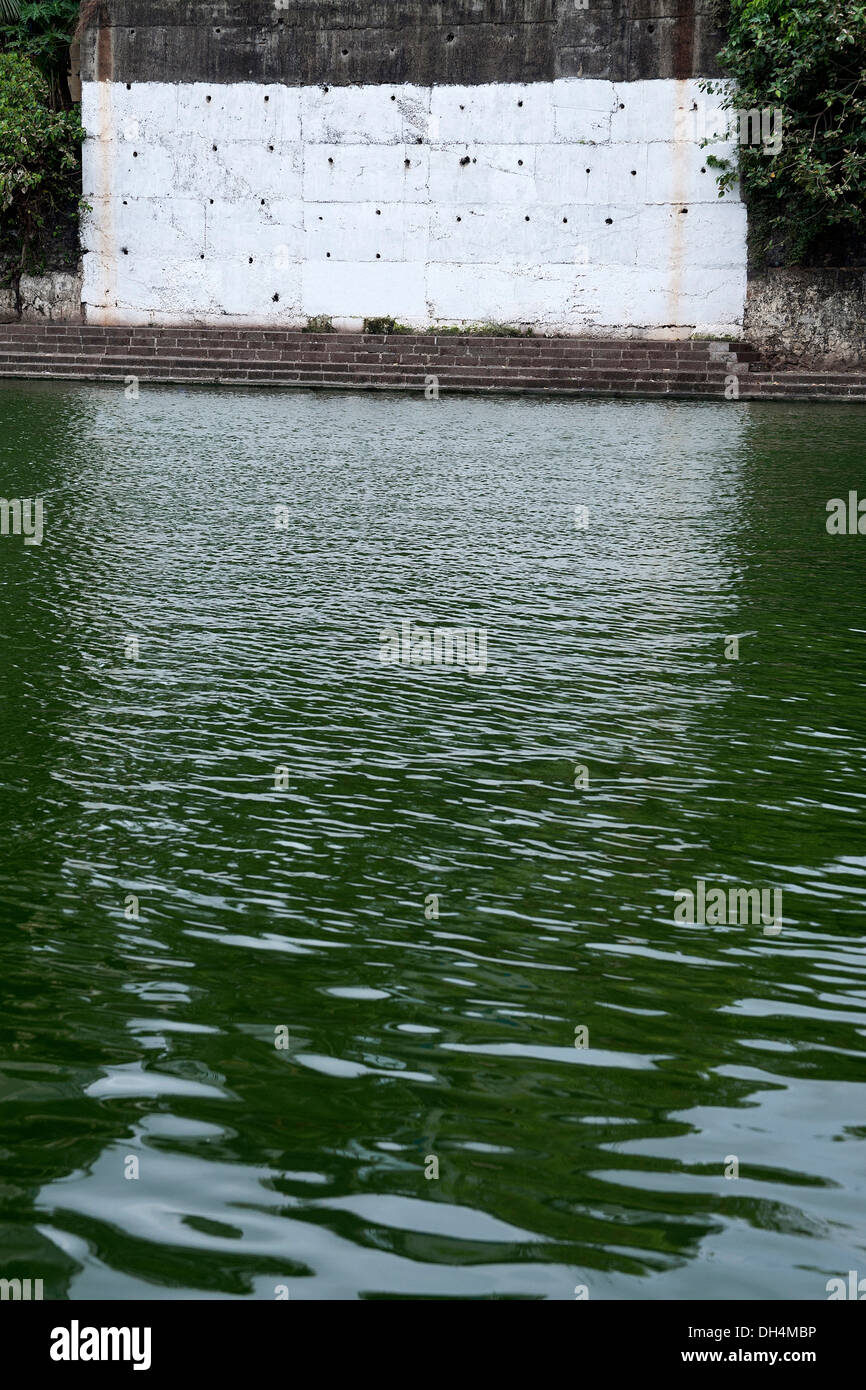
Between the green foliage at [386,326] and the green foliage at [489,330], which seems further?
the green foliage at [386,326]

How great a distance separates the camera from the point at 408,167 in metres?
19.6

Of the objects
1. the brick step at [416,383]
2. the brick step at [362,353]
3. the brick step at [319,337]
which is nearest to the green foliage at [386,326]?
the brick step at [319,337]

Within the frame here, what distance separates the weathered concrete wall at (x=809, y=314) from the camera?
1889cm

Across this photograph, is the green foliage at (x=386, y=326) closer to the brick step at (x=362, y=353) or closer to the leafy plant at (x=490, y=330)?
the leafy plant at (x=490, y=330)

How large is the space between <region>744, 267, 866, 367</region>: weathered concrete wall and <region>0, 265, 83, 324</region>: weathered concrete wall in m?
8.69

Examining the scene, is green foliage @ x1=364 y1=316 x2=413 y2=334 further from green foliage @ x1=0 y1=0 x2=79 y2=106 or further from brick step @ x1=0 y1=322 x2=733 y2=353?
green foliage @ x1=0 y1=0 x2=79 y2=106

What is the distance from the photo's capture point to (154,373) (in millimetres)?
18812

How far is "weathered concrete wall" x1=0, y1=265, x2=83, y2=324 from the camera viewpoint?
20672mm

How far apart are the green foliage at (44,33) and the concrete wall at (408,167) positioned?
132 cm

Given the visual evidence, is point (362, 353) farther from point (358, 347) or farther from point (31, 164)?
point (31, 164)

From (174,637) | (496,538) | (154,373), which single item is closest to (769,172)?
(154,373)

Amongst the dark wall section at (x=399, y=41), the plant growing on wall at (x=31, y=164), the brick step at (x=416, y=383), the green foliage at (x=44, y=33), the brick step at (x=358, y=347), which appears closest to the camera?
the brick step at (x=416, y=383)
